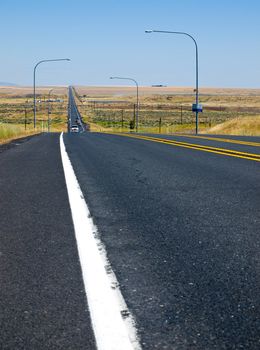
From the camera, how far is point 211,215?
271 inches

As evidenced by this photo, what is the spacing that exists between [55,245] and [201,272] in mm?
1509

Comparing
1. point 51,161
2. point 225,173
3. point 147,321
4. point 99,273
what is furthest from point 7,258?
point 51,161

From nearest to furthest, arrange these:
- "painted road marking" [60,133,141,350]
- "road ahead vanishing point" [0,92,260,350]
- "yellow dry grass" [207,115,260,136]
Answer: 1. "painted road marking" [60,133,141,350]
2. "road ahead vanishing point" [0,92,260,350]
3. "yellow dry grass" [207,115,260,136]

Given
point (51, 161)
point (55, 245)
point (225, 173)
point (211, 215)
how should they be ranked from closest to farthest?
point (55, 245) < point (211, 215) < point (225, 173) < point (51, 161)

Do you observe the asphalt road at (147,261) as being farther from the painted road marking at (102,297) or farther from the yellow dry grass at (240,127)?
the yellow dry grass at (240,127)

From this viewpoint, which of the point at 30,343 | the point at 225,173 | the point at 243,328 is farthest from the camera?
the point at 225,173

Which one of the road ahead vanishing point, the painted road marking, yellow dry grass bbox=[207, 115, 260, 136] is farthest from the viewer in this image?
yellow dry grass bbox=[207, 115, 260, 136]

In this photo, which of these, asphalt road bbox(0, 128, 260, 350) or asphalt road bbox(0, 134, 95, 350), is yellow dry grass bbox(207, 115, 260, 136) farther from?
asphalt road bbox(0, 134, 95, 350)

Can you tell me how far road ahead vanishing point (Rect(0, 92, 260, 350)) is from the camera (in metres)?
3.29

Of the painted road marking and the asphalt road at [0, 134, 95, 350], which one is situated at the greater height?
the painted road marking

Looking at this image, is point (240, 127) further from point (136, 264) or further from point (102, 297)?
point (102, 297)

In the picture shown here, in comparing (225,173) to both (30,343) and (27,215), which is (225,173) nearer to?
(27,215)

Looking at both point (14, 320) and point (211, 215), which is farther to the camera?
point (211, 215)

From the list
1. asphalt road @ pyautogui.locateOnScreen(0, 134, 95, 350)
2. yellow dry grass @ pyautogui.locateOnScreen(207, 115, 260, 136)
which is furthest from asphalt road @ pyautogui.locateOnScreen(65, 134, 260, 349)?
yellow dry grass @ pyautogui.locateOnScreen(207, 115, 260, 136)
